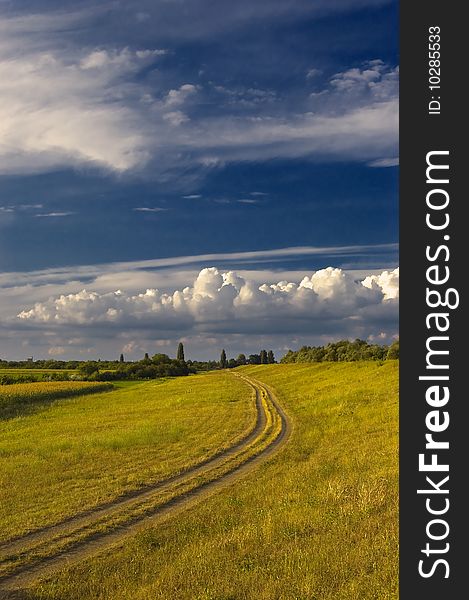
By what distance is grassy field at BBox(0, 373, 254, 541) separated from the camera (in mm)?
20234

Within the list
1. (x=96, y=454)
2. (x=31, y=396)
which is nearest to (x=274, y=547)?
(x=96, y=454)

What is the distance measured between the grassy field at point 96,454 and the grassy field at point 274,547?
4.40 meters

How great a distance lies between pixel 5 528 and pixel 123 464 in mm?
10387

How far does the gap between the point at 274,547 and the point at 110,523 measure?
5.86 meters

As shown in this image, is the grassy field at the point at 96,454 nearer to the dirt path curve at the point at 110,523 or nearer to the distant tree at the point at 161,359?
the dirt path curve at the point at 110,523

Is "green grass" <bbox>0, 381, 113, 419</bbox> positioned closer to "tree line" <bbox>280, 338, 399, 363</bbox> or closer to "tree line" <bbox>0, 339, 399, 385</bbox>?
"tree line" <bbox>0, 339, 399, 385</bbox>

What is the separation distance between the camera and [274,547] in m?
14.3

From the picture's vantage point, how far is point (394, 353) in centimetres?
8850

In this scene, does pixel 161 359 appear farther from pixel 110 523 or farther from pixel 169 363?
pixel 110 523

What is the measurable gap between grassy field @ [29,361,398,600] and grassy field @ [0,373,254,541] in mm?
4396

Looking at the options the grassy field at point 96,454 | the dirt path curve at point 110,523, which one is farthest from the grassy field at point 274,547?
the grassy field at point 96,454

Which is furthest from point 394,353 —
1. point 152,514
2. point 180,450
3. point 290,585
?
point 290,585

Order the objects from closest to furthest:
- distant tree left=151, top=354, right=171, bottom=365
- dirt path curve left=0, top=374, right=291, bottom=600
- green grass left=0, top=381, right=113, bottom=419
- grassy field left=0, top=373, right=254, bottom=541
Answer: dirt path curve left=0, top=374, right=291, bottom=600
grassy field left=0, top=373, right=254, bottom=541
green grass left=0, top=381, right=113, bottom=419
distant tree left=151, top=354, right=171, bottom=365

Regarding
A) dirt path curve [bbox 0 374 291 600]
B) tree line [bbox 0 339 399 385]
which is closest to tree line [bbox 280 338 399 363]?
tree line [bbox 0 339 399 385]
